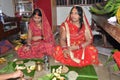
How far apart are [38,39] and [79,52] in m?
0.91

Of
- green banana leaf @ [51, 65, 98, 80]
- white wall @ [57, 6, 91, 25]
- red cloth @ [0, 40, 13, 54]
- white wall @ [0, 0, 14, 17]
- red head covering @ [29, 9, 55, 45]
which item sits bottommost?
green banana leaf @ [51, 65, 98, 80]

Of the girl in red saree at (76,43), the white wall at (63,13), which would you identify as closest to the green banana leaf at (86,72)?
the girl in red saree at (76,43)

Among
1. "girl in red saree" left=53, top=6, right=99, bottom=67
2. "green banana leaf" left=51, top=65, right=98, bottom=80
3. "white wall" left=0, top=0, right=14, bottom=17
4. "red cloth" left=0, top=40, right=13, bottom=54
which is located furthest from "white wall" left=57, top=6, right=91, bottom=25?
"green banana leaf" left=51, top=65, right=98, bottom=80

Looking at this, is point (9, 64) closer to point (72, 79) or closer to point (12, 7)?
point (72, 79)

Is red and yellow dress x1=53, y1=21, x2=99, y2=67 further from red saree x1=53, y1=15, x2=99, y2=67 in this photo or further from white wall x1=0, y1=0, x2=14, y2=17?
white wall x1=0, y1=0, x2=14, y2=17

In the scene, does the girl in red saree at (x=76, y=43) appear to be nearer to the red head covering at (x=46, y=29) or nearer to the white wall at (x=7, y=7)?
the red head covering at (x=46, y=29)

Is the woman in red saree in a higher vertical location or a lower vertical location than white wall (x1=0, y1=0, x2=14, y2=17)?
lower

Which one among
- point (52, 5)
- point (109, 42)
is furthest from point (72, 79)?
point (52, 5)

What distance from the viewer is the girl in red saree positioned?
3.11m

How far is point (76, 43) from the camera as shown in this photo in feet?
10.8

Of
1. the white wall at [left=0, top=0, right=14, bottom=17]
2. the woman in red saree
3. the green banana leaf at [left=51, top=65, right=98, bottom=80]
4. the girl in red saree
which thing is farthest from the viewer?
the white wall at [left=0, top=0, right=14, bottom=17]

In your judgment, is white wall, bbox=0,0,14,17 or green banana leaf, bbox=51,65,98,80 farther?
white wall, bbox=0,0,14,17

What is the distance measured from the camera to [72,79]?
2.62m

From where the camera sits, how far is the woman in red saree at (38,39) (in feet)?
11.8
